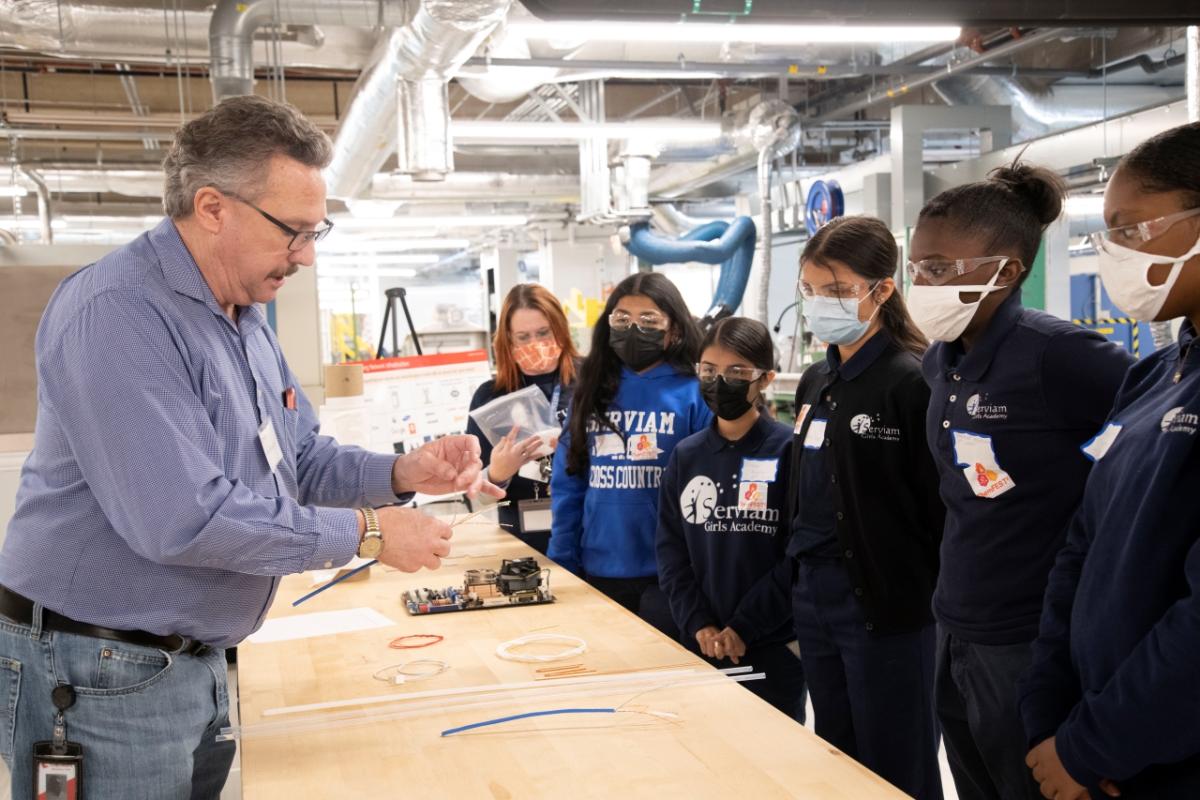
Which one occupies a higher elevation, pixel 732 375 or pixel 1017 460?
pixel 732 375

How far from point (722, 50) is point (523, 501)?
3.92 meters

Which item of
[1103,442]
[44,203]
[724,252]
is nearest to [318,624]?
[1103,442]

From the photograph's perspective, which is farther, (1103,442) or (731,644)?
(731,644)

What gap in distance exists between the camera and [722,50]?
6.30 m

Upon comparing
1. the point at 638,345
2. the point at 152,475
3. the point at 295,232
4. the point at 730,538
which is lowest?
the point at 730,538

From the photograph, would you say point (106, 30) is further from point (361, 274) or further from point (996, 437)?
point (361, 274)

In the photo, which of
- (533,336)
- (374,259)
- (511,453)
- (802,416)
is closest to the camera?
(802,416)

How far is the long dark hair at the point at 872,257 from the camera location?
7.63ft

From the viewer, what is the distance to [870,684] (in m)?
2.13

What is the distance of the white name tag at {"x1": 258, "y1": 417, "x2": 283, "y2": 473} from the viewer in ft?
5.33

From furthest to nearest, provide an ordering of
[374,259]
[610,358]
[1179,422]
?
[374,259] < [610,358] < [1179,422]

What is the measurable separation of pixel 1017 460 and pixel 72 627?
4.99 feet

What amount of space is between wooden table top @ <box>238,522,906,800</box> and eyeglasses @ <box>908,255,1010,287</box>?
86 cm

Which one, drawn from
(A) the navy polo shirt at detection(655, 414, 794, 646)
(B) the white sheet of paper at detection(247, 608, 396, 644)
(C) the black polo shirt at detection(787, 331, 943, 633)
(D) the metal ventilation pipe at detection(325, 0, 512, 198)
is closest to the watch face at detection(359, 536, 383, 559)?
(B) the white sheet of paper at detection(247, 608, 396, 644)
